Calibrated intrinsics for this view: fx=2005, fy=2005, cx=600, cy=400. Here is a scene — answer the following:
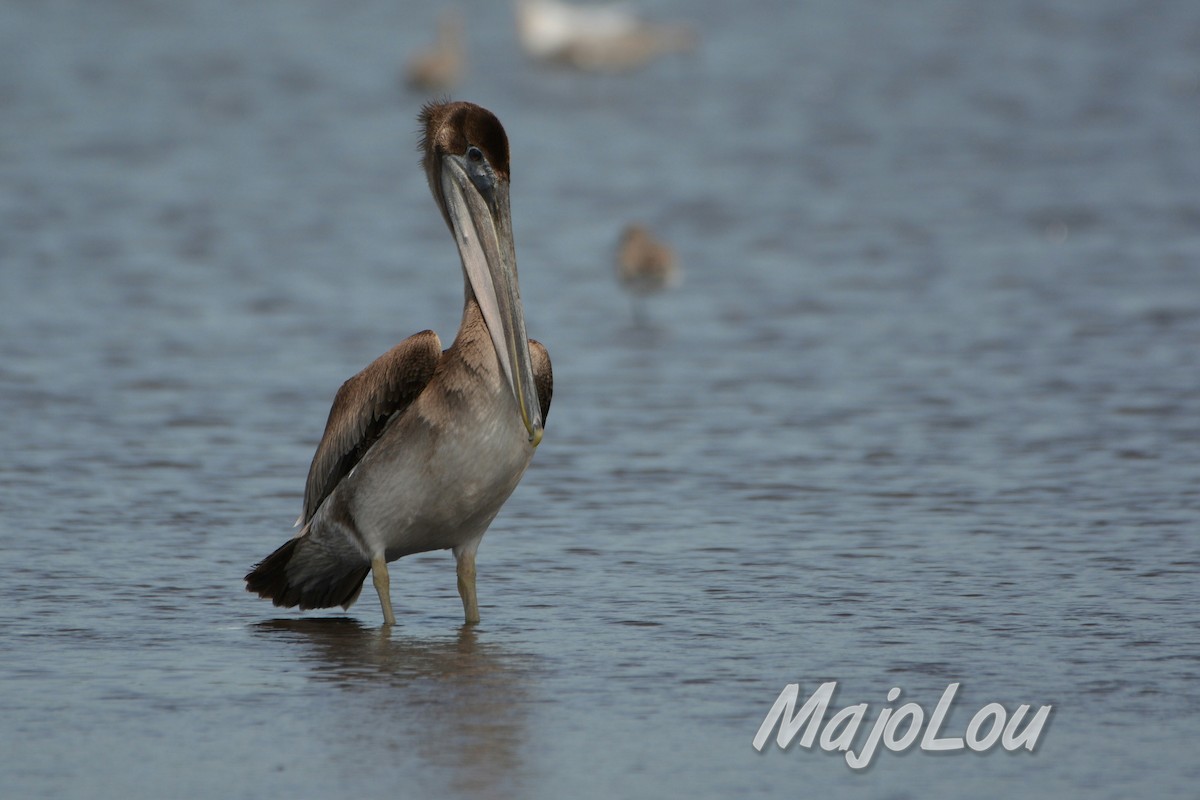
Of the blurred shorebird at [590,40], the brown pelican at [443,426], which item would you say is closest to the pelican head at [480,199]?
the brown pelican at [443,426]

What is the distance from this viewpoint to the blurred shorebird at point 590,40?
21.9 metres

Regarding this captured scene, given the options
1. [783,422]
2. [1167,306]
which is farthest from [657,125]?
[783,422]

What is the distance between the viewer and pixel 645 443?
8.13m

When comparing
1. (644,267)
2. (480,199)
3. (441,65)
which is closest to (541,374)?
(480,199)

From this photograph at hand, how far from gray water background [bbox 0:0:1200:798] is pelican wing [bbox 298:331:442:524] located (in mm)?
447

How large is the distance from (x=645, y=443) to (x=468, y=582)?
2542mm

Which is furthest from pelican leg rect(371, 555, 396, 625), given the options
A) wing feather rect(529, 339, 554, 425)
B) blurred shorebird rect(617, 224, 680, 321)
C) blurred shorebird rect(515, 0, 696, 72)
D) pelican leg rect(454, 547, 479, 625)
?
blurred shorebird rect(515, 0, 696, 72)

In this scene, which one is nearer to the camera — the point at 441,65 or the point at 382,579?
the point at 382,579

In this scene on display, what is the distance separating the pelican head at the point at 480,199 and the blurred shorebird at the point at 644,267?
526 cm

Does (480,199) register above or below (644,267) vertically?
above

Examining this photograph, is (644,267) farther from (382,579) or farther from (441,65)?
(441,65)

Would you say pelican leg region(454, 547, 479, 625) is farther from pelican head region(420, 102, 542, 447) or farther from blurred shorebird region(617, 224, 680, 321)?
blurred shorebird region(617, 224, 680, 321)

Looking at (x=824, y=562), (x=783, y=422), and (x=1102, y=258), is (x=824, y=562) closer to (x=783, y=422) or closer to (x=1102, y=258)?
(x=783, y=422)

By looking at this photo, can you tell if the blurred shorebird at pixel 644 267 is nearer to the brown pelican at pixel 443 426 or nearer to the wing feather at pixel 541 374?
the brown pelican at pixel 443 426
